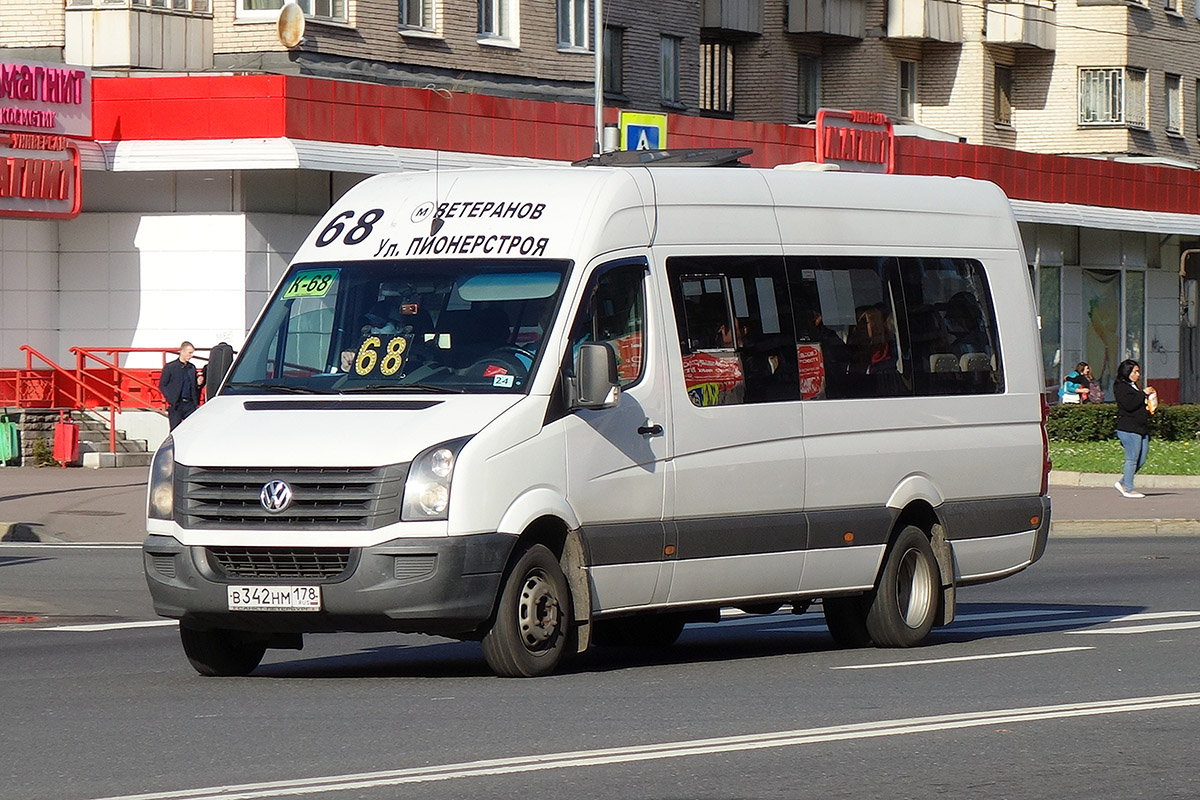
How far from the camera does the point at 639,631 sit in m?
13.3

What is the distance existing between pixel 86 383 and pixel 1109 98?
32.0m

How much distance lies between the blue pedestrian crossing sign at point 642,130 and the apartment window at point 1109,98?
22.8 metres

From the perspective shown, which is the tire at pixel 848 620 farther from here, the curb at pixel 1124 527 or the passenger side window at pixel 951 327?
the curb at pixel 1124 527

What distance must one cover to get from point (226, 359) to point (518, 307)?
228cm

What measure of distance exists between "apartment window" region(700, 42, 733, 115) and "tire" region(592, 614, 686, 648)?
1596 inches

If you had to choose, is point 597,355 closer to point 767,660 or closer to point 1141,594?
point 767,660

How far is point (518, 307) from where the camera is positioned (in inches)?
→ 451

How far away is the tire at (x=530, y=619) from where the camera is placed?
427 inches

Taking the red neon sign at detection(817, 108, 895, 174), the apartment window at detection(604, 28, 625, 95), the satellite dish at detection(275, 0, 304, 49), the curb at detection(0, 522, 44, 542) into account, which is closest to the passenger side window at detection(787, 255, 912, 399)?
the curb at detection(0, 522, 44, 542)

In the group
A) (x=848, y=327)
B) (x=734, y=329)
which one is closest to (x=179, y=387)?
(x=848, y=327)

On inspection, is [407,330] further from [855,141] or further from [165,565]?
[855,141]

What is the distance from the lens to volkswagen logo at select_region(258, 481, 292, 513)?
1064 cm

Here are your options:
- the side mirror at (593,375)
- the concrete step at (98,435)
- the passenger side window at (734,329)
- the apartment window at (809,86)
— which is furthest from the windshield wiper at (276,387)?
the apartment window at (809,86)

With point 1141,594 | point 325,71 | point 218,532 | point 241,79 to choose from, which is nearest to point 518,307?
point 218,532
